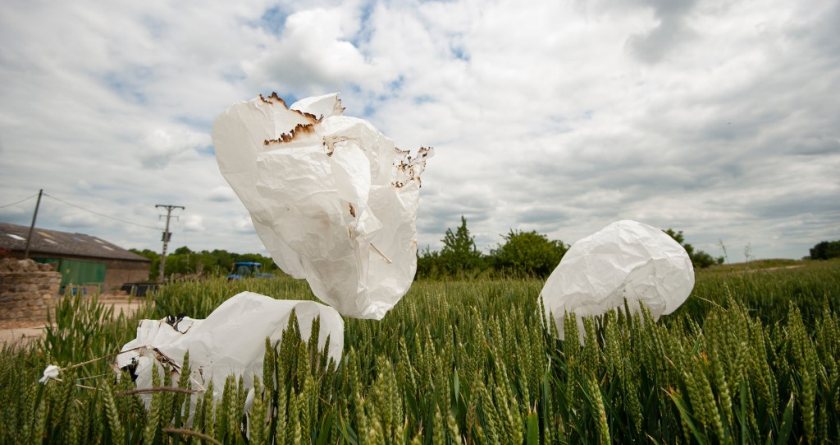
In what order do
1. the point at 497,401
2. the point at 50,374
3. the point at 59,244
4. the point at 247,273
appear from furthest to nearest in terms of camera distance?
the point at 59,244
the point at 247,273
the point at 50,374
the point at 497,401

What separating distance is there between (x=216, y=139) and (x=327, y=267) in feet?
1.74

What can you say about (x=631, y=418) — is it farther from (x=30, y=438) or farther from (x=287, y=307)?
(x=30, y=438)

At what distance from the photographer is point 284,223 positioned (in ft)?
4.00

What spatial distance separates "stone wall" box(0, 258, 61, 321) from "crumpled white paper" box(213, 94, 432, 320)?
10260mm

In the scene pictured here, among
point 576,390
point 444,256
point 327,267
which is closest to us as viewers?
point 576,390

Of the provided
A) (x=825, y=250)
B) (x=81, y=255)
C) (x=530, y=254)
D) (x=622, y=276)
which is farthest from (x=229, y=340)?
(x=825, y=250)

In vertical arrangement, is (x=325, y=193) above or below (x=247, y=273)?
below

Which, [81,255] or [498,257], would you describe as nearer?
[498,257]

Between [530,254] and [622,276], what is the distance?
9.75 m

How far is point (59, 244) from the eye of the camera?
106ft

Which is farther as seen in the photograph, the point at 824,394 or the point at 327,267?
the point at 327,267

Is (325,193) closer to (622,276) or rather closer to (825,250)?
(622,276)

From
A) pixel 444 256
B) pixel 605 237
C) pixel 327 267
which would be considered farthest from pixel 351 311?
pixel 444 256

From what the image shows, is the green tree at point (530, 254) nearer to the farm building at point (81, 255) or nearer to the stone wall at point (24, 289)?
the stone wall at point (24, 289)
